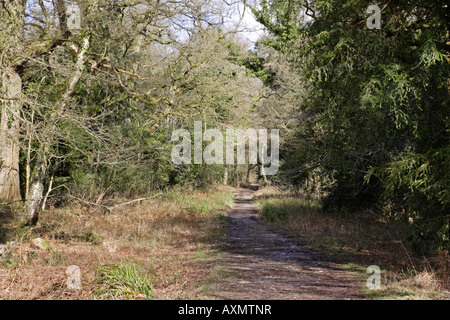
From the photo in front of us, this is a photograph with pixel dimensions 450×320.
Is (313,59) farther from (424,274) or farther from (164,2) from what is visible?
(164,2)

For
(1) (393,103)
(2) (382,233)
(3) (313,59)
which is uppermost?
(3) (313,59)

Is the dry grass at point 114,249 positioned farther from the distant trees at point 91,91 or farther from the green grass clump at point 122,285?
the distant trees at point 91,91

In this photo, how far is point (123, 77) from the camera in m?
15.4

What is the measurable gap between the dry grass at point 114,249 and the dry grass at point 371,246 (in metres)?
2.88

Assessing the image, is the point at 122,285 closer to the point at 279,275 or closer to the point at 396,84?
the point at 279,275

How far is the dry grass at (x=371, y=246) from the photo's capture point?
608cm

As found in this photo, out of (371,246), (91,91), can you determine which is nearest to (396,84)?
(371,246)

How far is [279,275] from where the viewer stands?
23.5 ft

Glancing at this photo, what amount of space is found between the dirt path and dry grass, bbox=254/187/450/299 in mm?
516

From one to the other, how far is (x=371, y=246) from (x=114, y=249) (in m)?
6.87

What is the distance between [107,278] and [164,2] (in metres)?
11.3

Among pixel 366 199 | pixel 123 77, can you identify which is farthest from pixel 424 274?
pixel 123 77

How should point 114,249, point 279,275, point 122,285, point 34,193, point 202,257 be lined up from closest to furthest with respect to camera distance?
point 122,285 < point 279,275 < point 202,257 < point 114,249 < point 34,193

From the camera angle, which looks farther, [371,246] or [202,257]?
[371,246]
